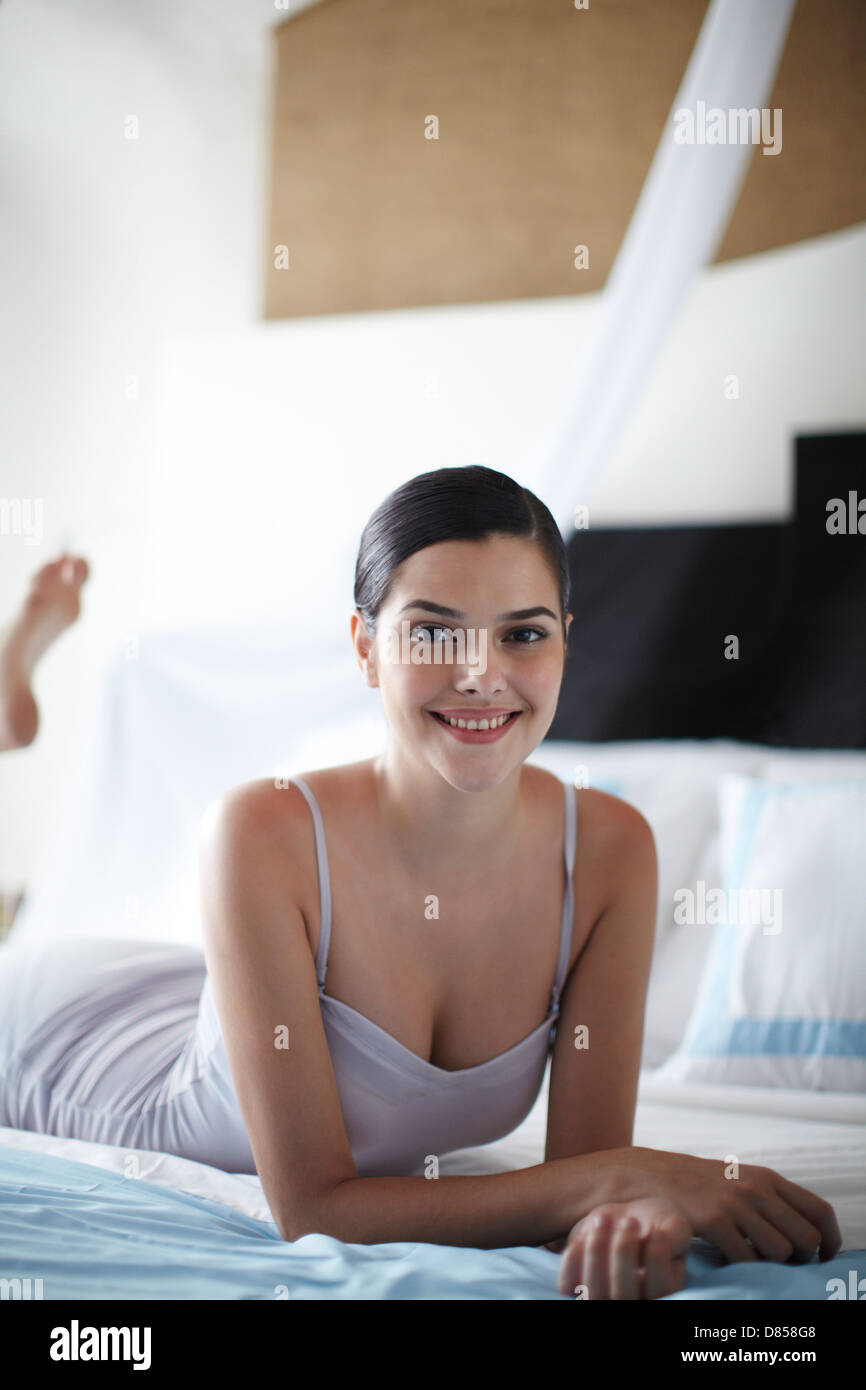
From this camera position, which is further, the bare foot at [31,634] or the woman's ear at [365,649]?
the bare foot at [31,634]

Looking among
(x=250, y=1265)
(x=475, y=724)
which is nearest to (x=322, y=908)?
(x=475, y=724)

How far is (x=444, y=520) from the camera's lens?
4.20 feet

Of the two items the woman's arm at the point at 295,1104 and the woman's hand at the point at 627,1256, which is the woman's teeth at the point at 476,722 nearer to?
the woman's arm at the point at 295,1104

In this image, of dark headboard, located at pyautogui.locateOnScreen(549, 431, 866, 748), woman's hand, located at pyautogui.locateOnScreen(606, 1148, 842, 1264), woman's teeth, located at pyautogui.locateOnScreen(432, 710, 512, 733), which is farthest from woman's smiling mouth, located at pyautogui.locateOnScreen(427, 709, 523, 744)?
dark headboard, located at pyautogui.locateOnScreen(549, 431, 866, 748)

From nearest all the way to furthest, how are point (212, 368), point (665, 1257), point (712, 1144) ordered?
point (665, 1257) < point (712, 1144) < point (212, 368)

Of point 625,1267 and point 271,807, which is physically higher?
point 271,807

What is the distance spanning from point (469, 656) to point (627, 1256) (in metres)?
0.62

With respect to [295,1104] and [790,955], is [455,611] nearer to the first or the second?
[295,1104]

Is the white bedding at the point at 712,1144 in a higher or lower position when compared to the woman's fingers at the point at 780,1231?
lower

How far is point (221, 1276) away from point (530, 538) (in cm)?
84

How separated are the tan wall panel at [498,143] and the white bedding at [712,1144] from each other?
6.91 feet

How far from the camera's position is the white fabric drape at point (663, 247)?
2111 millimetres

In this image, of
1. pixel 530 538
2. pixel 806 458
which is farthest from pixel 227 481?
pixel 530 538

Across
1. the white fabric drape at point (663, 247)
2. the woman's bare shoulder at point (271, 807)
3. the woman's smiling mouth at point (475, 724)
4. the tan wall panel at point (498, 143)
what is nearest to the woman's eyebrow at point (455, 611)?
the woman's smiling mouth at point (475, 724)
